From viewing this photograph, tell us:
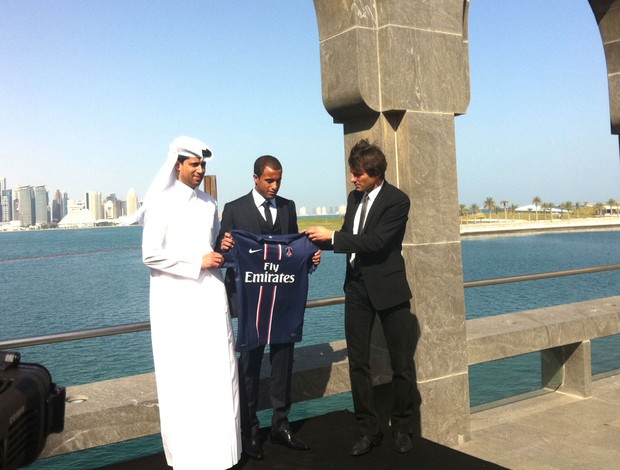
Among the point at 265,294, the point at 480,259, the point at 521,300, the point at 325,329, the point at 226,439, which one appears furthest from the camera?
the point at 480,259

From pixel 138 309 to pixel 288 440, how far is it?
40.9 metres

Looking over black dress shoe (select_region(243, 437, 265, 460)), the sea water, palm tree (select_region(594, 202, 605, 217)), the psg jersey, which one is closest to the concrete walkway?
black dress shoe (select_region(243, 437, 265, 460))

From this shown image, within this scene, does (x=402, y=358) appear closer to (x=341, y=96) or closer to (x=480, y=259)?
(x=341, y=96)

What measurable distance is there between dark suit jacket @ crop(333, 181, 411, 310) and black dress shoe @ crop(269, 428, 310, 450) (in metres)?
0.94

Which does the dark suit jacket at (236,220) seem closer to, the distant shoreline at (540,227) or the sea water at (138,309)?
the sea water at (138,309)

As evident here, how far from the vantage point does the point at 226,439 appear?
330 cm

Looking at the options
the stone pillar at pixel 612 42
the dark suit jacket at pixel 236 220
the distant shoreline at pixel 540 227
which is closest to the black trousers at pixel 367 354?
the dark suit jacket at pixel 236 220

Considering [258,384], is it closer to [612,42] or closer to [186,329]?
[186,329]

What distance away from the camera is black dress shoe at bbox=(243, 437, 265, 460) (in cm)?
360

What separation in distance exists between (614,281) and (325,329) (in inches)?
1453

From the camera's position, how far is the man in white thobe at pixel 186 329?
3225 millimetres

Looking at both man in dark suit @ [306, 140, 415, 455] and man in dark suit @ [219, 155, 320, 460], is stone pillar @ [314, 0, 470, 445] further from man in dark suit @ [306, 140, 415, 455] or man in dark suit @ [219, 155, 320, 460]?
man in dark suit @ [219, 155, 320, 460]

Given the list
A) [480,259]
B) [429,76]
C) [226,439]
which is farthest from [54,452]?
[480,259]

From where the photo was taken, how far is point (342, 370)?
426cm
